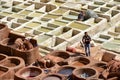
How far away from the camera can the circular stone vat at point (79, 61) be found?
2272cm

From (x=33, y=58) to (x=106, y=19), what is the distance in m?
9.21

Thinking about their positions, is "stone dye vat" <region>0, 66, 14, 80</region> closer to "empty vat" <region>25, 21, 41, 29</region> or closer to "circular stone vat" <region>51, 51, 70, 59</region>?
"circular stone vat" <region>51, 51, 70, 59</region>

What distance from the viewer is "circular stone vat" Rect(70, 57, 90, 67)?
22719 millimetres

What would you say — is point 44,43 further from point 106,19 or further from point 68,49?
point 106,19

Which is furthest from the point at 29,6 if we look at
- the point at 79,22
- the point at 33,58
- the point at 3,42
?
the point at 33,58

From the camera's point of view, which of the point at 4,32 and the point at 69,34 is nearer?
the point at 4,32

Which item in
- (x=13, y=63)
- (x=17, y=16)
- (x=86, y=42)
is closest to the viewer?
(x=13, y=63)

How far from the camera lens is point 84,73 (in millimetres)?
21219

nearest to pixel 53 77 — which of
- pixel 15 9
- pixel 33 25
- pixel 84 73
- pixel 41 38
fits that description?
pixel 84 73

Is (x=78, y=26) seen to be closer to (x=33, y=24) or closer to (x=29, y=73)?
(x=33, y=24)

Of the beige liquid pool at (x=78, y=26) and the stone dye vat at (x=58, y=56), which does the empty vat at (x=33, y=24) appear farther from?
the stone dye vat at (x=58, y=56)

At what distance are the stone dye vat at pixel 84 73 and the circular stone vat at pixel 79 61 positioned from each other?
4.74ft

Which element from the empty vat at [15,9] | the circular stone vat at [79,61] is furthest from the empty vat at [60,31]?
the empty vat at [15,9]

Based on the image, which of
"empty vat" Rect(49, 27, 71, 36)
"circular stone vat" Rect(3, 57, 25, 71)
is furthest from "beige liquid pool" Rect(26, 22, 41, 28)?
"circular stone vat" Rect(3, 57, 25, 71)
